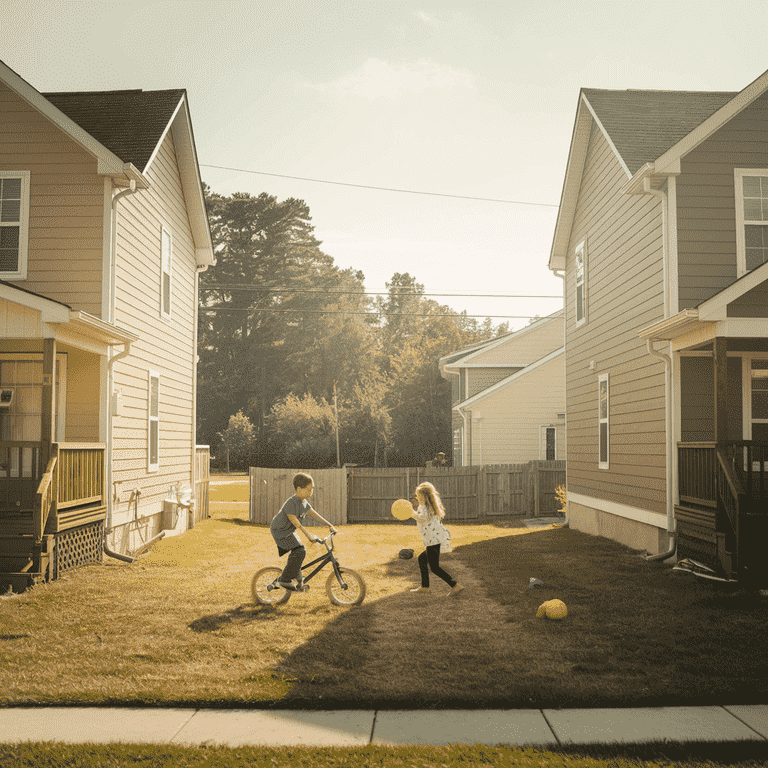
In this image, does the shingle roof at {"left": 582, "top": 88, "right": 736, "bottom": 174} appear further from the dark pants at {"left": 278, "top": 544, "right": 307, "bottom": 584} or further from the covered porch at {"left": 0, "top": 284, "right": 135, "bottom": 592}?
the covered porch at {"left": 0, "top": 284, "right": 135, "bottom": 592}

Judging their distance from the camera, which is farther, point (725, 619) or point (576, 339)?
point (576, 339)

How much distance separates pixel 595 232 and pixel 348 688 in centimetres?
1224

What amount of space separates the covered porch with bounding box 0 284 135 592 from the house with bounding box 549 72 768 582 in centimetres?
799

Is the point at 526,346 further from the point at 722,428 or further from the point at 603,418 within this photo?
the point at 722,428

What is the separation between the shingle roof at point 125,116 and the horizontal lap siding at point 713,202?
870cm

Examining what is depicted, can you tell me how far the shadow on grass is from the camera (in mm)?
5402

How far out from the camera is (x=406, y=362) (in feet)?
145

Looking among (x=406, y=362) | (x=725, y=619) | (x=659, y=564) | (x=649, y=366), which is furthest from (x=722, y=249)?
(x=406, y=362)

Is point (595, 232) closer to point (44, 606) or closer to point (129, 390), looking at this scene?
point (129, 390)

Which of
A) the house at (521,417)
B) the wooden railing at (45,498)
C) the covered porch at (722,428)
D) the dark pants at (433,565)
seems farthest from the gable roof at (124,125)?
the house at (521,417)

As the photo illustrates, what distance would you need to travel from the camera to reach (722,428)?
9.23 m

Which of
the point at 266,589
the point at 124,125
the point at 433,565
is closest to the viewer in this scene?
the point at 266,589

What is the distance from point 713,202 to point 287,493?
12.2m

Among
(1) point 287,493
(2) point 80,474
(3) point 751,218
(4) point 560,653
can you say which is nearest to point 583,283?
(3) point 751,218
